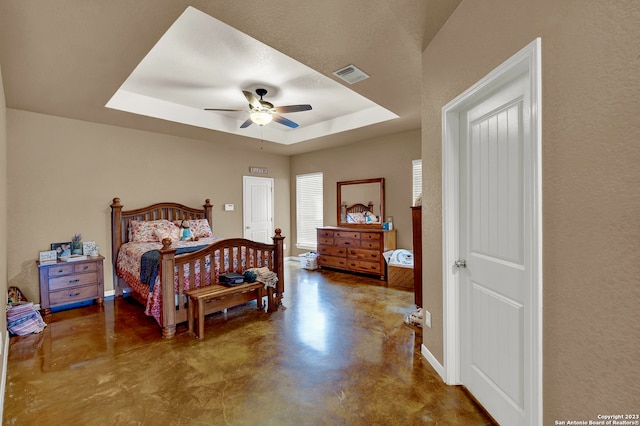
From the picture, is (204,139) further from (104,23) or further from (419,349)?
(419,349)

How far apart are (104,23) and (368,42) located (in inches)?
80.0

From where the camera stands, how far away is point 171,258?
3.05m

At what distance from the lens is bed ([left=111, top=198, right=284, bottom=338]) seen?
3.11 m

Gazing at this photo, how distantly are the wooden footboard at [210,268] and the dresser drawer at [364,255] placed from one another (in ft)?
6.52

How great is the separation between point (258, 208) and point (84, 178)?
320cm

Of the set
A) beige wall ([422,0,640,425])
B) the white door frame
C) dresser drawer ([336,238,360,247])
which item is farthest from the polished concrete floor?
dresser drawer ([336,238,360,247])

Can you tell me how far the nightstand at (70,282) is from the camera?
3.70 m

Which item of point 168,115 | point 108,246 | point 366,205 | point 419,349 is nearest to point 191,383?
point 419,349

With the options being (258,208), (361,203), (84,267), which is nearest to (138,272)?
(84,267)

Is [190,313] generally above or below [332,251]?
below

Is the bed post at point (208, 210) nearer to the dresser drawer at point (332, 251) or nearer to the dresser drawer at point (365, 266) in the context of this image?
the dresser drawer at point (332, 251)

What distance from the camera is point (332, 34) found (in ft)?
7.55

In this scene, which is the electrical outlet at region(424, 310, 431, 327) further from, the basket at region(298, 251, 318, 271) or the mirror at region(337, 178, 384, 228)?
the basket at region(298, 251, 318, 271)
